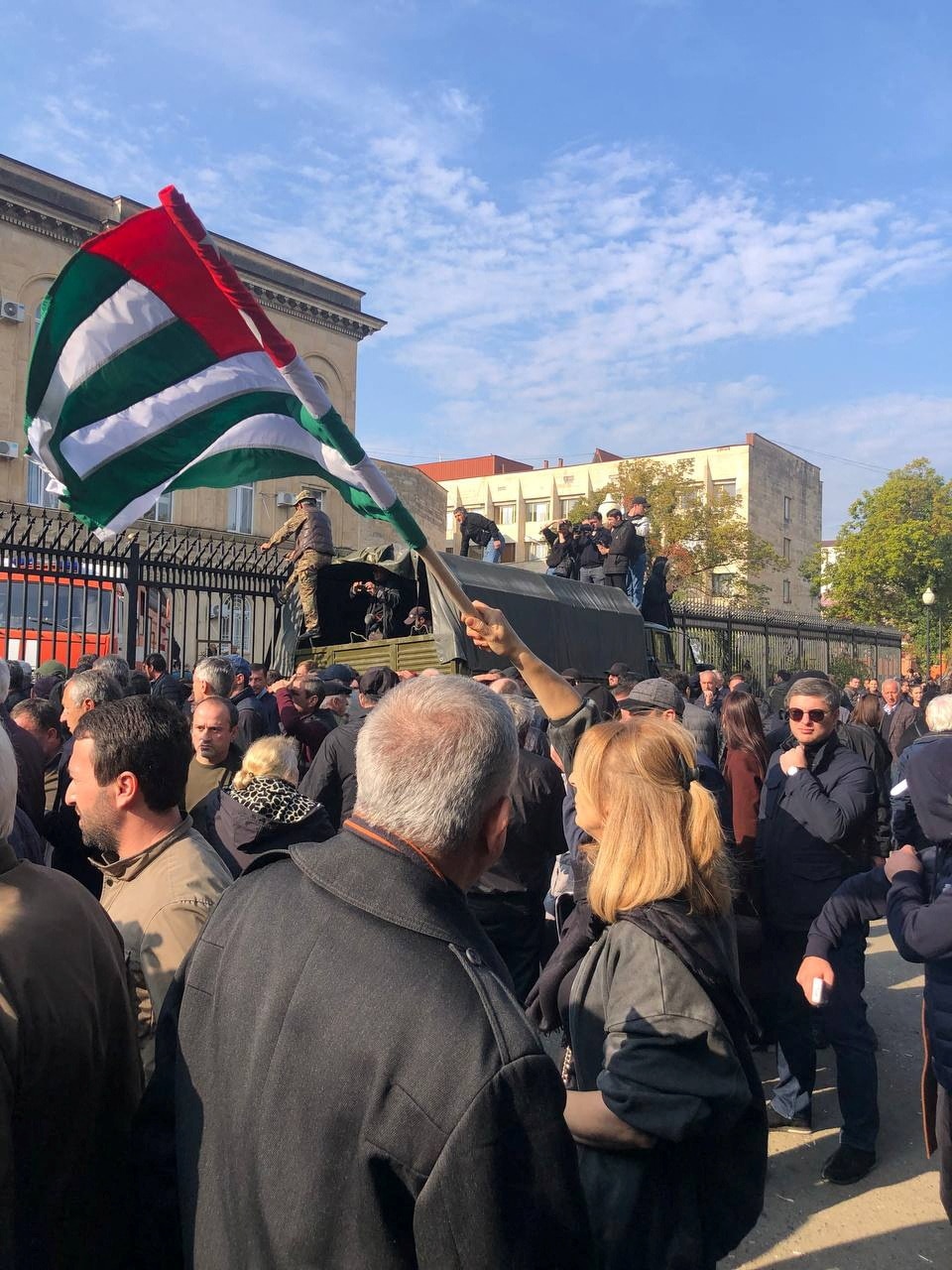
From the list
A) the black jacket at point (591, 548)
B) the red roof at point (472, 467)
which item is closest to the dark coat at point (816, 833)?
the black jacket at point (591, 548)

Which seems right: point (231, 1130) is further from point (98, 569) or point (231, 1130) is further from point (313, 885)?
point (98, 569)

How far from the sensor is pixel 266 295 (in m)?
27.3

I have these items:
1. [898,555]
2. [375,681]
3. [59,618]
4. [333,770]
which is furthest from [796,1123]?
[898,555]

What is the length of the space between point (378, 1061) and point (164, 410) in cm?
382

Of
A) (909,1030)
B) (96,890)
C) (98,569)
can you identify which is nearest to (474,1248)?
(96,890)

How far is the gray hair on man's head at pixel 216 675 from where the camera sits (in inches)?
220

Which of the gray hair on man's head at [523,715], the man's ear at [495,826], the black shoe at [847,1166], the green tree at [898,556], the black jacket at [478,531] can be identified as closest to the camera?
the man's ear at [495,826]

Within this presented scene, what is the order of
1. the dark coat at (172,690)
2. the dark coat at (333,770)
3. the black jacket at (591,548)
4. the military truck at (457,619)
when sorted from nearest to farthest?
the dark coat at (333,770) < the dark coat at (172,690) < the military truck at (457,619) < the black jacket at (591,548)

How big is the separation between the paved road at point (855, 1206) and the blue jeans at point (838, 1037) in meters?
0.17

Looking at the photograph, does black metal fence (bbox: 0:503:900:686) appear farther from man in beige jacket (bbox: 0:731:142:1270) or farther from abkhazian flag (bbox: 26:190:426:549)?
man in beige jacket (bbox: 0:731:142:1270)

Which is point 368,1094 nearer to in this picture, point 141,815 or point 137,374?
point 141,815

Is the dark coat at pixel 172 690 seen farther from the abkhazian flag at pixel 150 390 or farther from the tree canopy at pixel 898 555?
the tree canopy at pixel 898 555

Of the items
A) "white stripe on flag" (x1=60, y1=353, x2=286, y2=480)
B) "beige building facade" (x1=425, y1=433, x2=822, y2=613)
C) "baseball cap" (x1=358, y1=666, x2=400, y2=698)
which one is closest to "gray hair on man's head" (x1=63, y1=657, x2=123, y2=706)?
"white stripe on flag" (x1=60, y1=353, x2=286, y2=480)

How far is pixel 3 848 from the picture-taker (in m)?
1.82
